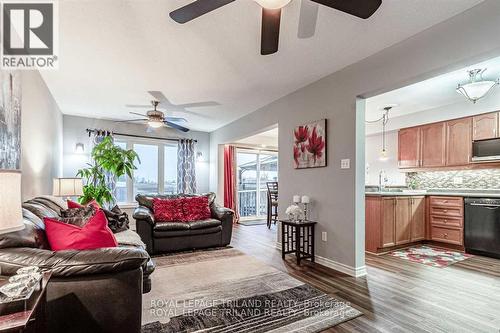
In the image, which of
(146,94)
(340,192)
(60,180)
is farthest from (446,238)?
(60,180)

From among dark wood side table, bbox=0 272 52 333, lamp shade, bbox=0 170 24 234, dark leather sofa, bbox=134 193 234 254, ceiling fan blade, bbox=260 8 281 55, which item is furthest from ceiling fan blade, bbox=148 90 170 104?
dark wood side table, bbox=0 272 52 333

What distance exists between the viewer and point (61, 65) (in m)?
3.13

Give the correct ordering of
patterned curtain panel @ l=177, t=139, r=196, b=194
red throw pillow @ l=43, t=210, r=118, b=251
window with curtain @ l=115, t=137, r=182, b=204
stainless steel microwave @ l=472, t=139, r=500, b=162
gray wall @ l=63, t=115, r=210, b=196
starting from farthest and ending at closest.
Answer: patterned curtain panel @ l=177, t=139, r=196, b=194, window with curtain @ l=115, t=137, r=182, b=204, gray wall @ l=63, t=115, r=210, b=196, stainless steel microwave @ l=472, t=139, r=500, b=162, red throw pillow @ l=43, t=210, r=118, b=251

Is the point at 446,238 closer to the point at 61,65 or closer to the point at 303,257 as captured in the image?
the point at 303,257

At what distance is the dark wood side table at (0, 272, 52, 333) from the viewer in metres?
0.94

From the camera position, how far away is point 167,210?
4.18m

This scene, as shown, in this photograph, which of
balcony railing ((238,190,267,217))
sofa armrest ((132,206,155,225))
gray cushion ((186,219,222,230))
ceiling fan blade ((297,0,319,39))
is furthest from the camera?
balcony railing ((238,190,267,217))

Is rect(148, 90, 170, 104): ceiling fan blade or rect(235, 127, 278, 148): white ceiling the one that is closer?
rect(148, 90, 170, 104): ceiling fan blade

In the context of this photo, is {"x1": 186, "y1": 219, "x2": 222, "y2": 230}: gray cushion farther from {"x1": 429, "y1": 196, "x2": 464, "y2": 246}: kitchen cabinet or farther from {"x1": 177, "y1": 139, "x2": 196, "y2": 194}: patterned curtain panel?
{"x1": 429, "y1": 196, "x2": 464, "y2": 246}: kitchen cabinet

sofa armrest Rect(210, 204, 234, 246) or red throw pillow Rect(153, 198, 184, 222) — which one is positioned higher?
red throw pillow Rect(153, 198, 184, 222)

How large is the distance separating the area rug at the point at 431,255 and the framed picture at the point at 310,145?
194cm

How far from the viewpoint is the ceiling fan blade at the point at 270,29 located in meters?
1.72

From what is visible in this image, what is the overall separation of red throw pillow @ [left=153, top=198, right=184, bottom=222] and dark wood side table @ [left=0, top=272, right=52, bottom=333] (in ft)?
9.51

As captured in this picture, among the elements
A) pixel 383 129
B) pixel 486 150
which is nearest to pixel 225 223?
pixel 383 129
